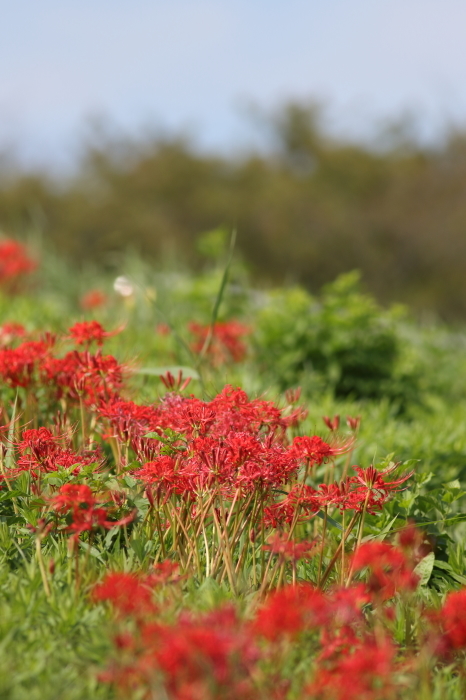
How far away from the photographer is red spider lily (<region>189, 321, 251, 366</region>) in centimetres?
589

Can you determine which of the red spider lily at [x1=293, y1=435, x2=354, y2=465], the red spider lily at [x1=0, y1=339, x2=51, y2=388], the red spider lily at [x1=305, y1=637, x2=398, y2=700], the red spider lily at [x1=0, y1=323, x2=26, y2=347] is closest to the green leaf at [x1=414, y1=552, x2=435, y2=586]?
the red spider lily at [x1=293, y1=435, x2=354, y2=465]

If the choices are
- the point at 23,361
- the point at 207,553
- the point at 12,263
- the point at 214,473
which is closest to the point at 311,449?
the point at 214,473

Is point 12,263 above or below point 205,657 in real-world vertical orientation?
below

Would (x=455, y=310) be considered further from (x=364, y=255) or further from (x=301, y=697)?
(x=301, y=697)

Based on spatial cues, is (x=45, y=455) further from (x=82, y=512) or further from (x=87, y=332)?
(x=87, y=332)

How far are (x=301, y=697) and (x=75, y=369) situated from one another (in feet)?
5.21

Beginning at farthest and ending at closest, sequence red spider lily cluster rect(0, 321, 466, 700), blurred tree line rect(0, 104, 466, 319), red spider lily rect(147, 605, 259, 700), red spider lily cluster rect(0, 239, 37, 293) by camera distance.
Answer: blurred tree line rect(0, 104, 466, 319) < red spider lily cluster rect(0, 239, 37, 293) < red spider lily cluster rect(0, 321, 466, 700) < red spider lily rect(147, 605, 259, 700)

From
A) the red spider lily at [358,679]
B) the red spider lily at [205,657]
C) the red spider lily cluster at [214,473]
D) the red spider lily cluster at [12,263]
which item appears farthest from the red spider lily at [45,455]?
the red spider lily cluster at [12,263]

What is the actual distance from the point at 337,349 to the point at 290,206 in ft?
64.6

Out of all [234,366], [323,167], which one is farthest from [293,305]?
[323,167]

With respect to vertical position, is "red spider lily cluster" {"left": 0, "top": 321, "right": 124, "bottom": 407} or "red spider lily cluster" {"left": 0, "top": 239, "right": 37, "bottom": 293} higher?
"red spider lily cluster" {"left": 0, "top": 321, "right": 124, "bottom": 407}

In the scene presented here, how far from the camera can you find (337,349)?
593cm

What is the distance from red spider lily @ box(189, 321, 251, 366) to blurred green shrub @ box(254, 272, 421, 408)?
0.17 metres

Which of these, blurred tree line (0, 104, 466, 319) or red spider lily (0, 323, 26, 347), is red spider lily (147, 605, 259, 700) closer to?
red spider lily (0, 323, 26, 347)
